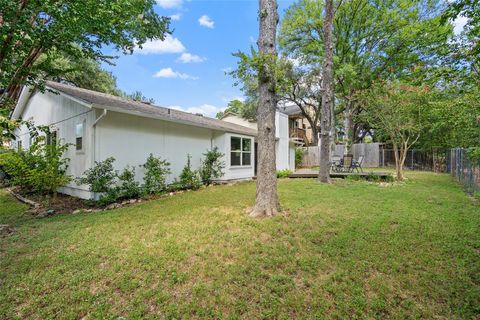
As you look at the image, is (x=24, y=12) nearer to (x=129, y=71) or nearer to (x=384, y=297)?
(x=384, y=297)

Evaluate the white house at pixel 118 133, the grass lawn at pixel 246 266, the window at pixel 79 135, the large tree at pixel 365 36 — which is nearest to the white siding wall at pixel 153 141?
the white house at pixel 118 133

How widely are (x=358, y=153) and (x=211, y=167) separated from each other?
56.3ft

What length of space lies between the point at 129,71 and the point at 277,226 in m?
15.4

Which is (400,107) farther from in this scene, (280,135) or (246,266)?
(246,266)

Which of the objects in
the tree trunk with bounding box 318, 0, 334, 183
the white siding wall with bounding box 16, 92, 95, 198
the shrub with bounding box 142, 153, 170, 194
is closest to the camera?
the white siding wall with bounding box 16, 92, 95, 198

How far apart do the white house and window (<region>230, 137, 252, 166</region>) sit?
5 centimetres

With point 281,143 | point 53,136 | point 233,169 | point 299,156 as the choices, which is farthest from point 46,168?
point 299,156

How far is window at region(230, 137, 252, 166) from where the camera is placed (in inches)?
444

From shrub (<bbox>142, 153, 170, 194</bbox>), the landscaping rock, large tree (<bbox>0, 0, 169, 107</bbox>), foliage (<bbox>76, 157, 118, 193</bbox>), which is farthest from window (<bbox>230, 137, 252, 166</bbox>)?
the landscaping rock

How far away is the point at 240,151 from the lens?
459 inches

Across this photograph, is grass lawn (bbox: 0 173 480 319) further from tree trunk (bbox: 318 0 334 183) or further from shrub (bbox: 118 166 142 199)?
tree trunk (bbox: 318 0 334 183)

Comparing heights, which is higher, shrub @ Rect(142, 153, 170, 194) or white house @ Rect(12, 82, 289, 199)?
white house @ Rect(12, 82, 289, 199)

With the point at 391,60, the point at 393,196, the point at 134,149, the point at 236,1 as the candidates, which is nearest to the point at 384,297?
the point at 393,196

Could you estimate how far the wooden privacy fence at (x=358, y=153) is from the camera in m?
20.7
